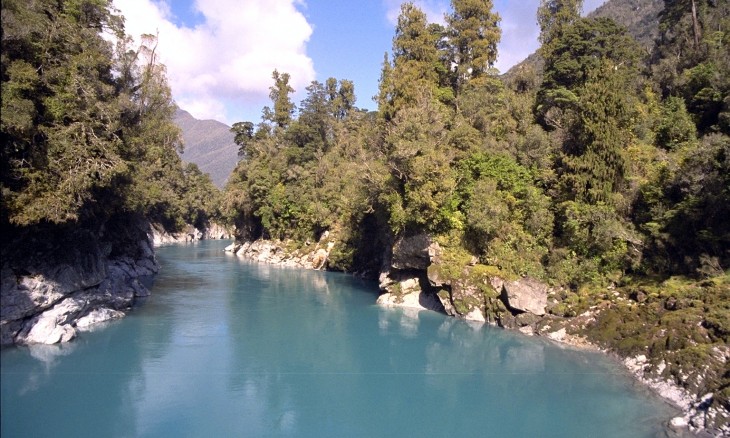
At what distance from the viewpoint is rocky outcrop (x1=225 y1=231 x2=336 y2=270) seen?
51.2 m

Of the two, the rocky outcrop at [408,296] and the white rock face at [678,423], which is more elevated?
the rocky outcrop at [408,296]

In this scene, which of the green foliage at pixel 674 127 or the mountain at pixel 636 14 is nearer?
the green foliage at pixel 674 127

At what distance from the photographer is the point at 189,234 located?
8925cm

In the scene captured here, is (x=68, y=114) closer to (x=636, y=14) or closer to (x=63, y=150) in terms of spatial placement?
(x=63, y=150)

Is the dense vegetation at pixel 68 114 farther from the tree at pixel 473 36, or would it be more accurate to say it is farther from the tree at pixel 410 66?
the tree at pixel 473 36

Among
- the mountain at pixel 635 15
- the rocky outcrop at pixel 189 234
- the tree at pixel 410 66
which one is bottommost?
the rocky outcrop at pixel 189 234

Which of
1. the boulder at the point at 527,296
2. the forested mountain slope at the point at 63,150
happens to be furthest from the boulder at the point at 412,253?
the forested mountain slope at the point at 63,150

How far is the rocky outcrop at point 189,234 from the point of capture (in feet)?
257

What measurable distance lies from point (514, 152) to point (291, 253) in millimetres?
31096

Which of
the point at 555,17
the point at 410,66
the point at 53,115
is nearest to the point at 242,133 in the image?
the point at 410,66

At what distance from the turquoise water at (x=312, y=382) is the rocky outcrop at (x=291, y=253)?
69.6 ft

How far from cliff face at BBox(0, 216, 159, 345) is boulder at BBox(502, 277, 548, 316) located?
69.6 ft

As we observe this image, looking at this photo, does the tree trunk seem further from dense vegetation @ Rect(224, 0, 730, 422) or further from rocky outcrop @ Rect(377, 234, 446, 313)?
rocky outcrop @ Rect(377, 234, 446, 313)

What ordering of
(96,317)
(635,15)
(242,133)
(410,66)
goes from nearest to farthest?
(96,317)
(410,66)
(242,133)
(635,15)
